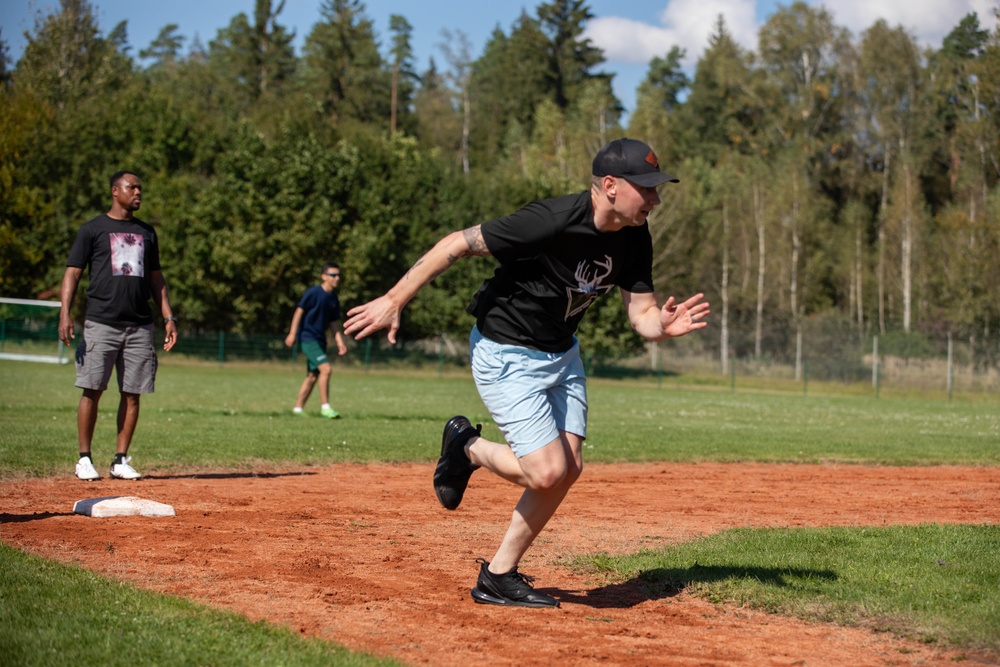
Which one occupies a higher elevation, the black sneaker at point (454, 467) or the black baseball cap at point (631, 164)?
the black baseball cap at point (631, 164)

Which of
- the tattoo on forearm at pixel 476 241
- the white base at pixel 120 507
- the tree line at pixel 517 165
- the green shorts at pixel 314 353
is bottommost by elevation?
the white base at pixel 120 507

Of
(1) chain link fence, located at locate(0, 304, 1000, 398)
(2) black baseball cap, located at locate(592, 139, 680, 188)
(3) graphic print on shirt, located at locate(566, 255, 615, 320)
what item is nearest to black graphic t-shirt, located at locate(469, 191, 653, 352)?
(3) graphic print on shirt, located at locate(566, 255, 615, 320)

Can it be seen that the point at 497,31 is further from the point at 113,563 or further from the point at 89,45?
the point at 113,563

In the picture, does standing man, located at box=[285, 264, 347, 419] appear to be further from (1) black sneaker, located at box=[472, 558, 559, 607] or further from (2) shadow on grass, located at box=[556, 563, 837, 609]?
(1) black sneaker, located at box=[472, 558, 559, 607]

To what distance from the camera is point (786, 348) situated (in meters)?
43.4

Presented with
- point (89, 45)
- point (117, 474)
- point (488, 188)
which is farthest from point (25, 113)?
point (117, 474)

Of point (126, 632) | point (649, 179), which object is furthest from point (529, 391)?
point (126, 632)

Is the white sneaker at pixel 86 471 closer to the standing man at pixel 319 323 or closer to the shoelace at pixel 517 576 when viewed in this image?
the shoelace at pixel 517 576

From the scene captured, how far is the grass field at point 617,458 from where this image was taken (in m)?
4.49

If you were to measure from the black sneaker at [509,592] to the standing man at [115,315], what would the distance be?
460 cm

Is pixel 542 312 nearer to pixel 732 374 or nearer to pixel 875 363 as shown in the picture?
pixel 732 374

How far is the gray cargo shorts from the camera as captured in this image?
873 centimetres

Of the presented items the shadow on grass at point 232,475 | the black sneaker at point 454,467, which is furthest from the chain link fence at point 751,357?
the black sneaker at point 454,467

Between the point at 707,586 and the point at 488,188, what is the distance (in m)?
41.6
